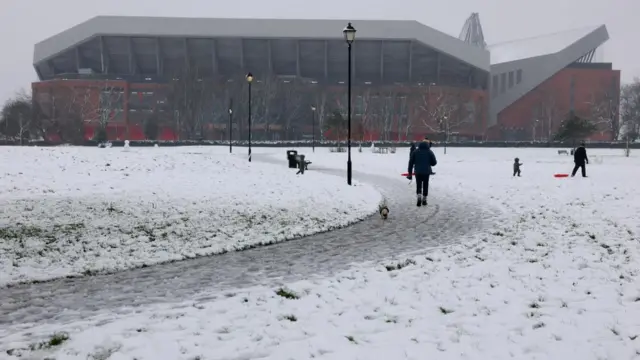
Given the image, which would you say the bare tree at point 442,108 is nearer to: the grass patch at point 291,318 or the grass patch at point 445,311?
the grass patch at point 445,311

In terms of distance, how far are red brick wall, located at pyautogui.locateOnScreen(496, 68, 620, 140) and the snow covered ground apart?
92.8m

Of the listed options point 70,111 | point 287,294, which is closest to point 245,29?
point 70,111

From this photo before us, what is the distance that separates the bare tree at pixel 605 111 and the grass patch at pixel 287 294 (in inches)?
3676

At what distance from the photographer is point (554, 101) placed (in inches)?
3932

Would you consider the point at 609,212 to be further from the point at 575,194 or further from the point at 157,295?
the point at 157,295

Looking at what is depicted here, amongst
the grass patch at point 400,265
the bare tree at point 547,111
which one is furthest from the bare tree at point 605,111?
the grass patch at point 400,265

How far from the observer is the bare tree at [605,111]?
86.7 meters

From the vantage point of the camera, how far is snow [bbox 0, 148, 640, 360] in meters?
4.26

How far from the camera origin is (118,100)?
9062cm

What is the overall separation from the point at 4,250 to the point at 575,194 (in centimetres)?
1563

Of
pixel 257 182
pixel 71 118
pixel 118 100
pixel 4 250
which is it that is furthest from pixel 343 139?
pixel 4 250

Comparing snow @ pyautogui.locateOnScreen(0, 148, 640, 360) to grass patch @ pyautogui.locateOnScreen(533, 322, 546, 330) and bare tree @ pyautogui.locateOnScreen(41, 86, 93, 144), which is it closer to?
grass patch @ pyautogui.locateOnScreen(533, 322, 546, 330)

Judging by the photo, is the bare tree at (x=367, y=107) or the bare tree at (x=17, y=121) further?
the bare tree at (x=367, y=107)

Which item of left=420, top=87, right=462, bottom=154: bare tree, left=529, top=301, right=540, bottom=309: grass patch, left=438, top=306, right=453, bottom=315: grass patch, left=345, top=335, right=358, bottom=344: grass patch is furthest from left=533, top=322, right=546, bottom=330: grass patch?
left=420, top=87, right=462, bottom=154: bare tree
